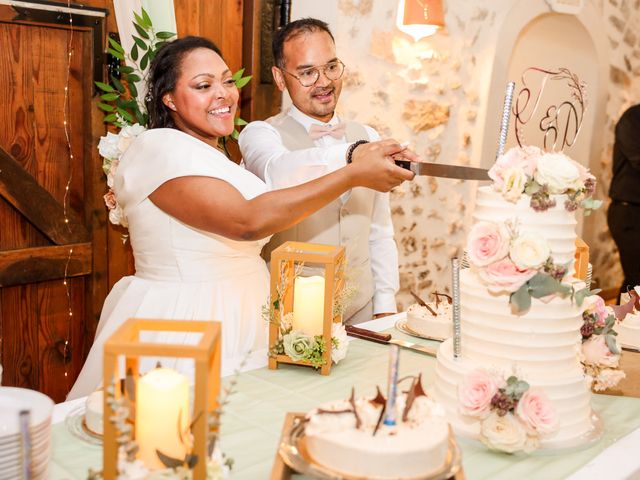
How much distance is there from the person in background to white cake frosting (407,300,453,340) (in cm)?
321

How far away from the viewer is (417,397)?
112cm

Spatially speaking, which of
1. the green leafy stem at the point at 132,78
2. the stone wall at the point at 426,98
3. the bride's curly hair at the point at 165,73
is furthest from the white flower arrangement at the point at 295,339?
the stone wall at the point at 426,98

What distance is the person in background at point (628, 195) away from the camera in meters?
4.76

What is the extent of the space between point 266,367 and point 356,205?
106 cm

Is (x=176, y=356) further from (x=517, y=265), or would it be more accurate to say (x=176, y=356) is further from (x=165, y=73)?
(x=165, y=73)

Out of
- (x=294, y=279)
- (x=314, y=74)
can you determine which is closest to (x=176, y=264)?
(x=294, y=279)

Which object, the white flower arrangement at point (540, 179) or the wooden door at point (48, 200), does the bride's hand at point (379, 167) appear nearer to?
the white flower arrangement at point (540, 179)

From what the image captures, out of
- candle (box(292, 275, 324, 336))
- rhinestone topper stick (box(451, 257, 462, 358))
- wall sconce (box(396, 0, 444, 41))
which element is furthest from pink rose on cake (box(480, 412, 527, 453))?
wall sconce (box(396, 0, 444, 41))

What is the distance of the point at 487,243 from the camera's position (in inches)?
53.6

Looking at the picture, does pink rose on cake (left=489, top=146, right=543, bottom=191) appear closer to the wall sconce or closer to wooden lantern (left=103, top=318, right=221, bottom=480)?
wooden lantern (left=103, top=318, right=221, bottom=480)

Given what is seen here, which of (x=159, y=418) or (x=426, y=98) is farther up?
(x=426, y=98)

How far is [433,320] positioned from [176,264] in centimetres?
77

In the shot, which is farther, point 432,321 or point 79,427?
point 432,321

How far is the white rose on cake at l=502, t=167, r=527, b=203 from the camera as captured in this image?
136cm
